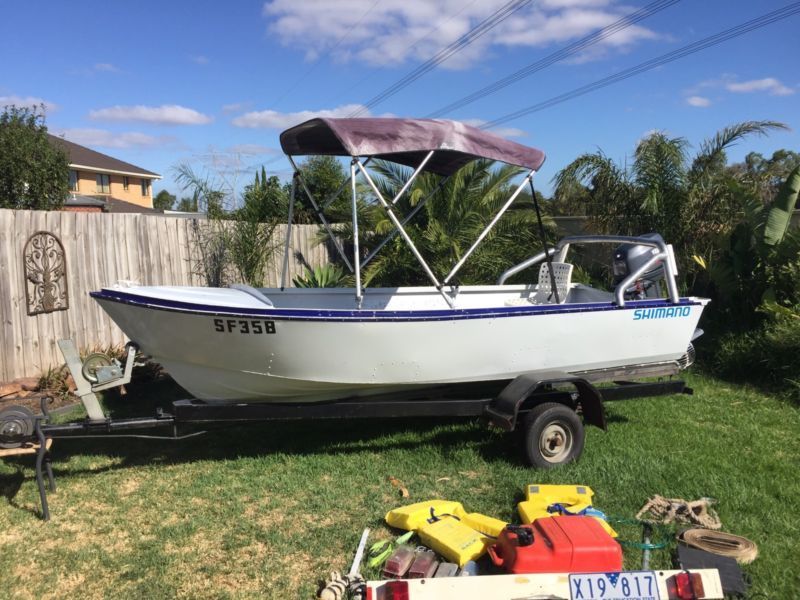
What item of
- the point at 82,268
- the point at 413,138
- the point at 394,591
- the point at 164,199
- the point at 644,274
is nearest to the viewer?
the point at 394,591

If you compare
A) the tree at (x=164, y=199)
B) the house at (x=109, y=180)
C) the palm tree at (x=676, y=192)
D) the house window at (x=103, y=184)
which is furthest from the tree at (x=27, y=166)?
the tree at (x=164, y=199)

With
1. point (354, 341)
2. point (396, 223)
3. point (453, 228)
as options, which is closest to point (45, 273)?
point (354, 341)

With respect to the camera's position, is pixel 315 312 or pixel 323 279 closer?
pixel 315 312

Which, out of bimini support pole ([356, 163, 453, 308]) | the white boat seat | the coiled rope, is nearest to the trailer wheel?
bimini support pole ([356, 163, 453, 308])

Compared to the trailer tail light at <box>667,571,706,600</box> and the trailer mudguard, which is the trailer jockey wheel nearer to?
the trailer mudguard

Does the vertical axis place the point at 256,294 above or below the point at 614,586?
above

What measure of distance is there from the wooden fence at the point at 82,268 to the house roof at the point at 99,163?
34590mm

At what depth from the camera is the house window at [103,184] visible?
43.0 meters

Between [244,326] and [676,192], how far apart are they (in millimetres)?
8277

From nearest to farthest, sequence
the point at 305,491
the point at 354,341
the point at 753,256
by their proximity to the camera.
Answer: the point at 354,341
the point at 305,491
the point at 753,256

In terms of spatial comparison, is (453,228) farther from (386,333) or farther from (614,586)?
(614,586)

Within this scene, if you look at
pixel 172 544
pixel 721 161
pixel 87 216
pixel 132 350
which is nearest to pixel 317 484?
pixel 172 544

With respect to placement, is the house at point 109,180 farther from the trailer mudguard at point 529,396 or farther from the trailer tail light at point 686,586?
the trailer tail light at point 686,586

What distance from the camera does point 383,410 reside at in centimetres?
502
